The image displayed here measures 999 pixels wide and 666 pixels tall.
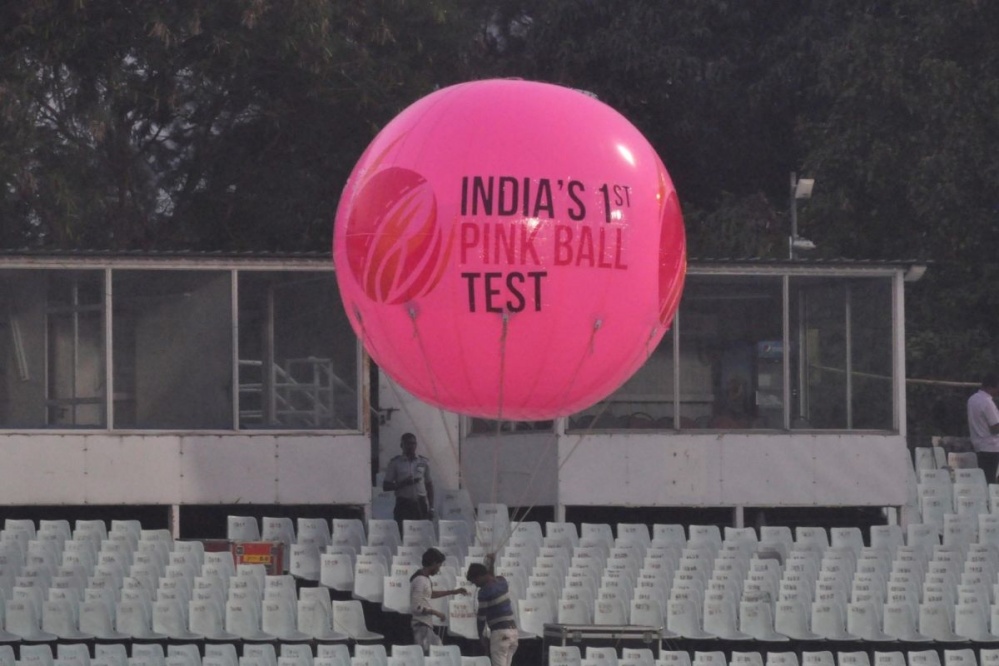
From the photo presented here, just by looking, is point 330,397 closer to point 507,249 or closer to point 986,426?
point 986,426

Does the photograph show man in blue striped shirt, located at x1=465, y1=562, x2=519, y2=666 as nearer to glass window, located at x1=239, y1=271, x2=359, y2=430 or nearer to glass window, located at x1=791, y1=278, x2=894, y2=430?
glass window, located at x1=239, y1=271, x2=359, y2=430

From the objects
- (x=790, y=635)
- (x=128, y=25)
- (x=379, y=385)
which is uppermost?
(x=128, y=25)

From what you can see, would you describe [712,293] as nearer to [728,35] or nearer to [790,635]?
[790,635]

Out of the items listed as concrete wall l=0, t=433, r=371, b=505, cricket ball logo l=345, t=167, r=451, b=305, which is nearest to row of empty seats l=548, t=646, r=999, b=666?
cricket ball logo l=345, t=167, r=451, b=305

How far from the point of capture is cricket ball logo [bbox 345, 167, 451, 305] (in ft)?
43.0

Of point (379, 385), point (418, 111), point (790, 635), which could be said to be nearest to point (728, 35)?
point (379, 385)

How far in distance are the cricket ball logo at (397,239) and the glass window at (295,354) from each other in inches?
273

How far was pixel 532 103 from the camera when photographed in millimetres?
13672

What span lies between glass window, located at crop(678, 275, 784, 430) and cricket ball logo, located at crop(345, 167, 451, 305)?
7918mm

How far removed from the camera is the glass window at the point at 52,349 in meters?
19.8

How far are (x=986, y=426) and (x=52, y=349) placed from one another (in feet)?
34.4

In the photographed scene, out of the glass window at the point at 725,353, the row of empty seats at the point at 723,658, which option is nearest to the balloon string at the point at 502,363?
the row of empty seats at the point at 723,658

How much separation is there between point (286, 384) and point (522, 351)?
7617 mm

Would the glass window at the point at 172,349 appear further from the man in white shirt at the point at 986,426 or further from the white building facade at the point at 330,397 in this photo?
the man in white shirt at the point at 986,426
